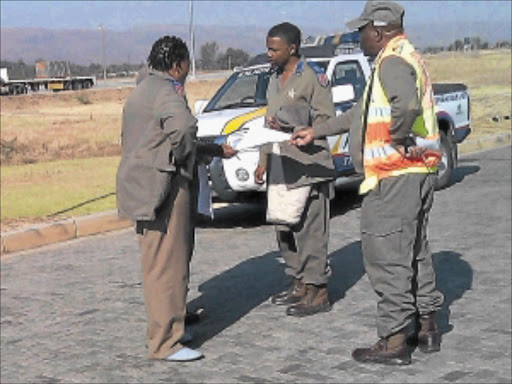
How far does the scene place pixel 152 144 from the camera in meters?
5.78

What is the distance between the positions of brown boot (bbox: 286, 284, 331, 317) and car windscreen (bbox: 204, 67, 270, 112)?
4.58m

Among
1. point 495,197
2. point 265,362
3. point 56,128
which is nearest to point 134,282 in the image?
point 265,362

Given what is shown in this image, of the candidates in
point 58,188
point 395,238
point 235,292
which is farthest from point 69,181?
point 395,238

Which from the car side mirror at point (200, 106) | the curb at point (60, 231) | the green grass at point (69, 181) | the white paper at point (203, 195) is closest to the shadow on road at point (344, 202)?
the car side mirror at point (200, 106)

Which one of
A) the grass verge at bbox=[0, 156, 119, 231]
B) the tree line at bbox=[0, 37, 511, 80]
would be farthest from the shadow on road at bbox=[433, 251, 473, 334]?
the tree line at bbox=[0, 37, 511, 80]

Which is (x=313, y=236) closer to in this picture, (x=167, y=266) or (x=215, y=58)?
(x=167, y=266)

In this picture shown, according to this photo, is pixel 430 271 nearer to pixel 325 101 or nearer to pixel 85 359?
pixel 325 101

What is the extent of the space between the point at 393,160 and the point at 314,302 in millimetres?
1839

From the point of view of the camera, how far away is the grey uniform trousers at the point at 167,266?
5.96 metres

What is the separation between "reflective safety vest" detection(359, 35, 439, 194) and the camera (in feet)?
17.7

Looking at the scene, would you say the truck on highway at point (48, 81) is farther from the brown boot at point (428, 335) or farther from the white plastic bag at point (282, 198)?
the brown boot at point (428, 335)

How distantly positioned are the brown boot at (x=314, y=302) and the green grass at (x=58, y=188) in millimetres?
5071

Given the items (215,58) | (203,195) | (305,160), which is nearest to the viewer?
(203,195)

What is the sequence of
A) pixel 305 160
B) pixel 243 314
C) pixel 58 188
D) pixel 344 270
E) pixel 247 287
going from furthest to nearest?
pixel 58 188 < pixel 344 270 < pixel 247 287 < pixel 243 314 < pixel 305 160
